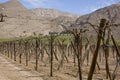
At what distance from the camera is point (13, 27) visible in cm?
15912

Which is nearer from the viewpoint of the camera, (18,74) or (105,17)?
(105,17)

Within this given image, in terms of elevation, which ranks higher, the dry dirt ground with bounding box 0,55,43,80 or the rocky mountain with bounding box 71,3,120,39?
the rocky mountain with bounding box 71,3,120,39

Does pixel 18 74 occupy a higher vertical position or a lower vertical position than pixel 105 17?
lower

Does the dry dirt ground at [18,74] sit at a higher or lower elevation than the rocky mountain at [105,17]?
lower

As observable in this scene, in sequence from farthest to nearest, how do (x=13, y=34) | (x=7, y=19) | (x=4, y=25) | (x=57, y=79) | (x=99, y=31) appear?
(x=7, y=19) < (x=4, y=25) < (x=13, y=34) < (x=57, y=79) < (x=99, y=31)

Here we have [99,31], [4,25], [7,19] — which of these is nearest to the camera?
[99,31]

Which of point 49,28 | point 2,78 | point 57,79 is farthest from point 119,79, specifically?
point 49,28

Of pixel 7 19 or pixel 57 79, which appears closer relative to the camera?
pixel 57 79

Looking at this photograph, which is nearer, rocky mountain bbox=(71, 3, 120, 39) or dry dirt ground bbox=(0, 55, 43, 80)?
rocky mountain bbox=(71, 3, 120, 39)

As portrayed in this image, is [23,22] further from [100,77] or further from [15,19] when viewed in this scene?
[100,77]

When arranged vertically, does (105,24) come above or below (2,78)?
above

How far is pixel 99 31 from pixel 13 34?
13852cm

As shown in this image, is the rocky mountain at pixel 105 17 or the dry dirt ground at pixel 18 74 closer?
the rocky mountain at pixel 105 17

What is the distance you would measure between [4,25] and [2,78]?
460 ft
